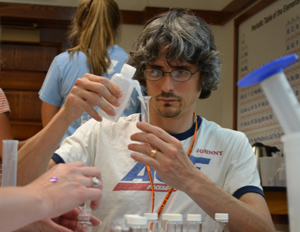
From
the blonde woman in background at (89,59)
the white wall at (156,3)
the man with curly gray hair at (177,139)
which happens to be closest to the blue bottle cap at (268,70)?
the man with curly gray hair at (177,139)

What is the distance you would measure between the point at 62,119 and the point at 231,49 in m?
2.76

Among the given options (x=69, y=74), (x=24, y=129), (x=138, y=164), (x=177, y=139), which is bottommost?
(x=138, y=164)

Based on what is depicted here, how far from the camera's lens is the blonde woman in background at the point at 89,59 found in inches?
79.0

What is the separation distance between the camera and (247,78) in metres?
0.54

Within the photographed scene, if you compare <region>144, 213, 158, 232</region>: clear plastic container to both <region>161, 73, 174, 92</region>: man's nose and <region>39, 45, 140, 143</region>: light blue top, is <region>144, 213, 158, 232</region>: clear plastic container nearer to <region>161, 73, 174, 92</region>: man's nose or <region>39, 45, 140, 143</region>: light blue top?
<region>161, 73, 174, 92</region>: man's nose

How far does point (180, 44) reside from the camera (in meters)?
1.58

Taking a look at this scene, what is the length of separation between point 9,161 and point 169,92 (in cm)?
84

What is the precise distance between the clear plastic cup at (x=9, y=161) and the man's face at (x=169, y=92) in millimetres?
807

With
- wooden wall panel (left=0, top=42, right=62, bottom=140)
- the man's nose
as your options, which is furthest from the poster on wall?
wooden wall panel (left=0, top=42, right=62, bottom=140)

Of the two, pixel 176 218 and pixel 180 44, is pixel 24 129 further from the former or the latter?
pixel 176 218

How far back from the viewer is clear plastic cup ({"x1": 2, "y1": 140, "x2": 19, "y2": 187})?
33.6 inches

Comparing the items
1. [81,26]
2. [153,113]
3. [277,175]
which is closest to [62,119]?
[153,113]

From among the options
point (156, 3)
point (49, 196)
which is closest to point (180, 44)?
point (49, 196)

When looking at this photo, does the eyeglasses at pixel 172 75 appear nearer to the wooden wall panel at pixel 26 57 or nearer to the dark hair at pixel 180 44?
the dark hair at pixel 180 44
